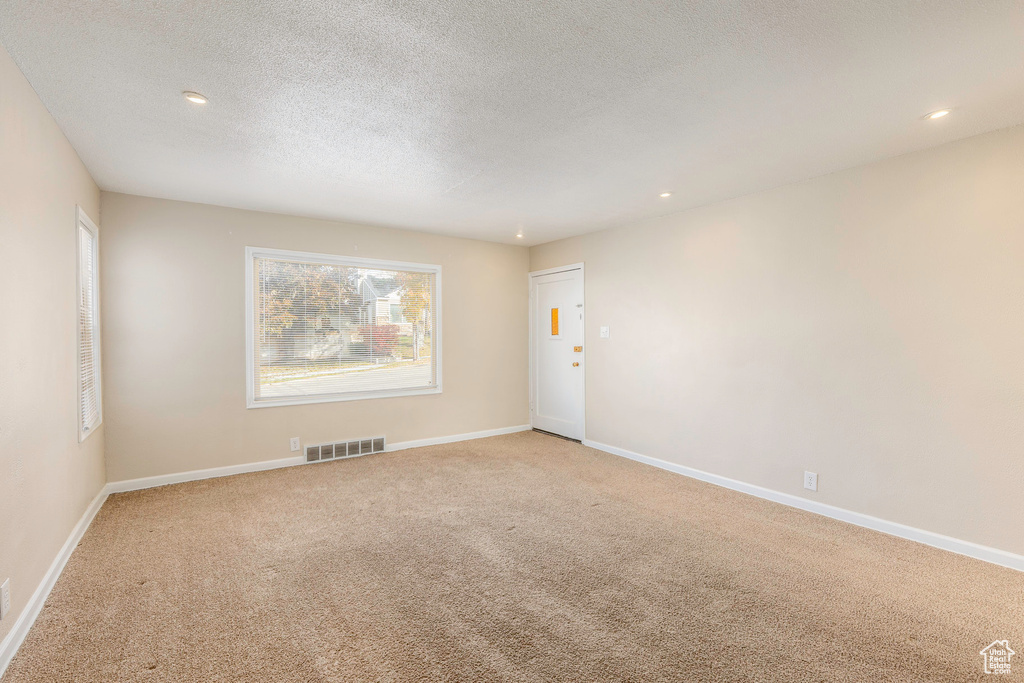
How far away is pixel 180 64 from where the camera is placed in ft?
6.61

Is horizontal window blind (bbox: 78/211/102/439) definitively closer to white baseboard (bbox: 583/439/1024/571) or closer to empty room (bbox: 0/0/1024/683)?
empty room (bbox: 0/0/1024/683)

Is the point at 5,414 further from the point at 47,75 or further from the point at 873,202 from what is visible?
the point at 873,202

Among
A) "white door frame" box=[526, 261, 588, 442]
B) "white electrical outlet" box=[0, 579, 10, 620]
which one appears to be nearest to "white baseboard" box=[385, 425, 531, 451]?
"white door frame" box=[526, 261, 588, 442]

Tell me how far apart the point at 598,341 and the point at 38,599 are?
4625mm

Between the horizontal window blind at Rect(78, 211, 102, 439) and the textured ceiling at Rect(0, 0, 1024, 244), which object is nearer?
the textured ceiling at Rect(0, 0, 1024, 244)

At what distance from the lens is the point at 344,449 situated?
4895 mm

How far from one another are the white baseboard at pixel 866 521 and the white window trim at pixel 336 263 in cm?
272

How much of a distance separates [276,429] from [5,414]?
2.74 metres

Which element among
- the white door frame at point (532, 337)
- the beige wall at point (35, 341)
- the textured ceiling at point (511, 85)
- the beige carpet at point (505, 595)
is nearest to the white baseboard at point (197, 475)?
the beige carpet at point (505, 595)

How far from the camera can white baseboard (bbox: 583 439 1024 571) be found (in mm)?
2689

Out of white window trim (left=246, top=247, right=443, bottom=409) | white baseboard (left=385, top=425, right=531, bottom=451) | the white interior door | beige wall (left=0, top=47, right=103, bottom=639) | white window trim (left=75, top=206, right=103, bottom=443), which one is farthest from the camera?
the white interior door

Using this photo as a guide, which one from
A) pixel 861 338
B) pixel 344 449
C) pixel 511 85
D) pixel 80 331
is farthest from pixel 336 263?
pixel 861 338

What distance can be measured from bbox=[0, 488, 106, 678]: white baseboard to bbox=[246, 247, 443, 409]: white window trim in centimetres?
155

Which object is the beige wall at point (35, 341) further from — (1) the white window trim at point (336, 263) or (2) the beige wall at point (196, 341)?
(1) the white window trim at point (336, 263)
